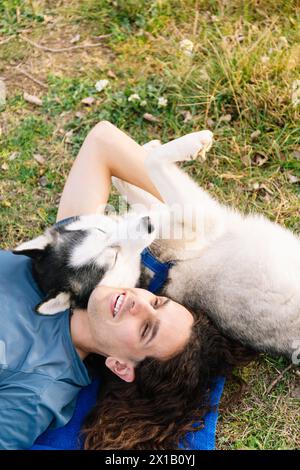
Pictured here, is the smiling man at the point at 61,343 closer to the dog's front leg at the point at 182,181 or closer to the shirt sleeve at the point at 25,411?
the shirt sleeve at the point at 25,411

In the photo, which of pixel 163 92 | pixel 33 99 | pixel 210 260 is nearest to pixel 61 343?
pixel 210 260

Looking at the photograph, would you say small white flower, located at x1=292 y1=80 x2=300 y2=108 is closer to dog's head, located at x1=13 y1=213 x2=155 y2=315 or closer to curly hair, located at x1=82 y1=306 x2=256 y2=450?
dog's head, located at x1=13 y1=213 x2=155 y2=315

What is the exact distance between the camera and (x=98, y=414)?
138 inches

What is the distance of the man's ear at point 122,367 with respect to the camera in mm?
3346

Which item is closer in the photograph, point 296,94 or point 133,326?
point 133,326

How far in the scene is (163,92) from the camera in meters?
5.12

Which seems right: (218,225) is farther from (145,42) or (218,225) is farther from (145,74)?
(145,42)

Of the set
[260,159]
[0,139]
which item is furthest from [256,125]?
[0,139]

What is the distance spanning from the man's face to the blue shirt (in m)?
0.34

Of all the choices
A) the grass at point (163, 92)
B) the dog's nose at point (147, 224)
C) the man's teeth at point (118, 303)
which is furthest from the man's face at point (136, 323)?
the grass at point (163, 92)

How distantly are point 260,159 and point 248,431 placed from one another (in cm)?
232

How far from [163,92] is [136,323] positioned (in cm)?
271

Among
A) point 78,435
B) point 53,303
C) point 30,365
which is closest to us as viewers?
point 30,365

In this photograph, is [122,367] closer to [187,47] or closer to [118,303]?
[118,303]
